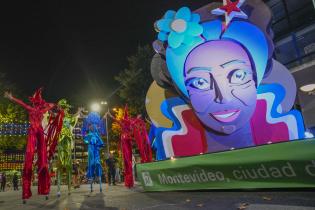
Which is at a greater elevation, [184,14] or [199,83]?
[184,14]

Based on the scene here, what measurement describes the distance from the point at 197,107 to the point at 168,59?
258 cm

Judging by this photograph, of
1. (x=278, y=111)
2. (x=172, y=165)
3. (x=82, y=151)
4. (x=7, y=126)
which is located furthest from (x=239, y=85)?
(x=82, y=151)

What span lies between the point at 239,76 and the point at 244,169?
19.3 ft

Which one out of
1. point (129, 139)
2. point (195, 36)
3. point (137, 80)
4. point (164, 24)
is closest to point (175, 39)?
→ point (195, 36)

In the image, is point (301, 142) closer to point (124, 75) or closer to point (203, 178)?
point (203, 178)

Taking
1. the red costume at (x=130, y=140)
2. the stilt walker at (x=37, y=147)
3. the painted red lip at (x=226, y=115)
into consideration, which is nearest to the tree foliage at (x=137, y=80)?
the red costume at (x=130, y=140)

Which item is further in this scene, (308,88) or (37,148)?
(308,88)

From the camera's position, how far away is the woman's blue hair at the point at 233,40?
12930mm

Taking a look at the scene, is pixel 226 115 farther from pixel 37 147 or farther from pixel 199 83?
pixel 37 147

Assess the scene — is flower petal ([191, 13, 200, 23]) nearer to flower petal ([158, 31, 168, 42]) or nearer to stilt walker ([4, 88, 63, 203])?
flower petal ([158, 31, 168, 42])

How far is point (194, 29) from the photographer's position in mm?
13688

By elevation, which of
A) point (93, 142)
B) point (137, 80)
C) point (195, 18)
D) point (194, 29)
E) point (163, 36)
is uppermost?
point (137, 80)

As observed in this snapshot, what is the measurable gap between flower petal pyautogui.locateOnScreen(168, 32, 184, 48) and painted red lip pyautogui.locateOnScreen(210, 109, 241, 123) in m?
3.47

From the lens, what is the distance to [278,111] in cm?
1255
